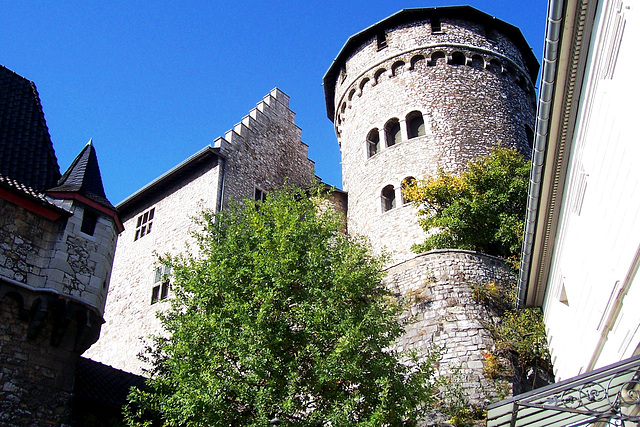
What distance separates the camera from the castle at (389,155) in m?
16.5

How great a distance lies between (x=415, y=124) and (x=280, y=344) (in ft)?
47.4

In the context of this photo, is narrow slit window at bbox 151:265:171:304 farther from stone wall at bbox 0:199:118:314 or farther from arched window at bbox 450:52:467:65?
arched window at bbox 450:52:467:65

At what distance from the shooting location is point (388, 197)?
22703 millimetres

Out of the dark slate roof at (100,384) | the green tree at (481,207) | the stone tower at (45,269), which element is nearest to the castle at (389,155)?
the stone tower at (45,269)

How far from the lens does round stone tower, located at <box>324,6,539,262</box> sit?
73.2 feet

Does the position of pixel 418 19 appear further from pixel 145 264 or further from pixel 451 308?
pixel 451 308

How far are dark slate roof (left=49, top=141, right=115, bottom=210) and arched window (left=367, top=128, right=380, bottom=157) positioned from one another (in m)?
11.6

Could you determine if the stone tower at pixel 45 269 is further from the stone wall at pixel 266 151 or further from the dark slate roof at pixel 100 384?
the stone wall at pixel 266 151

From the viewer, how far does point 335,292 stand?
11641 millimetres

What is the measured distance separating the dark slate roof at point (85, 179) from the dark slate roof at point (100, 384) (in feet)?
11.0

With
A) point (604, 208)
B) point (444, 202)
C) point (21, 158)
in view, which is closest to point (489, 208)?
point (444, 202)

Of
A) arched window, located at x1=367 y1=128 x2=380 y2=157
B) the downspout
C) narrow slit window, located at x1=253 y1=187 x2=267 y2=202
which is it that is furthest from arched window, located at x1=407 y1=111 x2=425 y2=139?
the downspout

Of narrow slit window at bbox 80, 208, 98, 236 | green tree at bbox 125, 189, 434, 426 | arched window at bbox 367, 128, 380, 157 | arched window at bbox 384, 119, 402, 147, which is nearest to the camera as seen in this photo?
green tree at bbox 125, 189, 434, 426

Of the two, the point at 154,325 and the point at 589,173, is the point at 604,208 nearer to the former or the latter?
the point at 589,173
